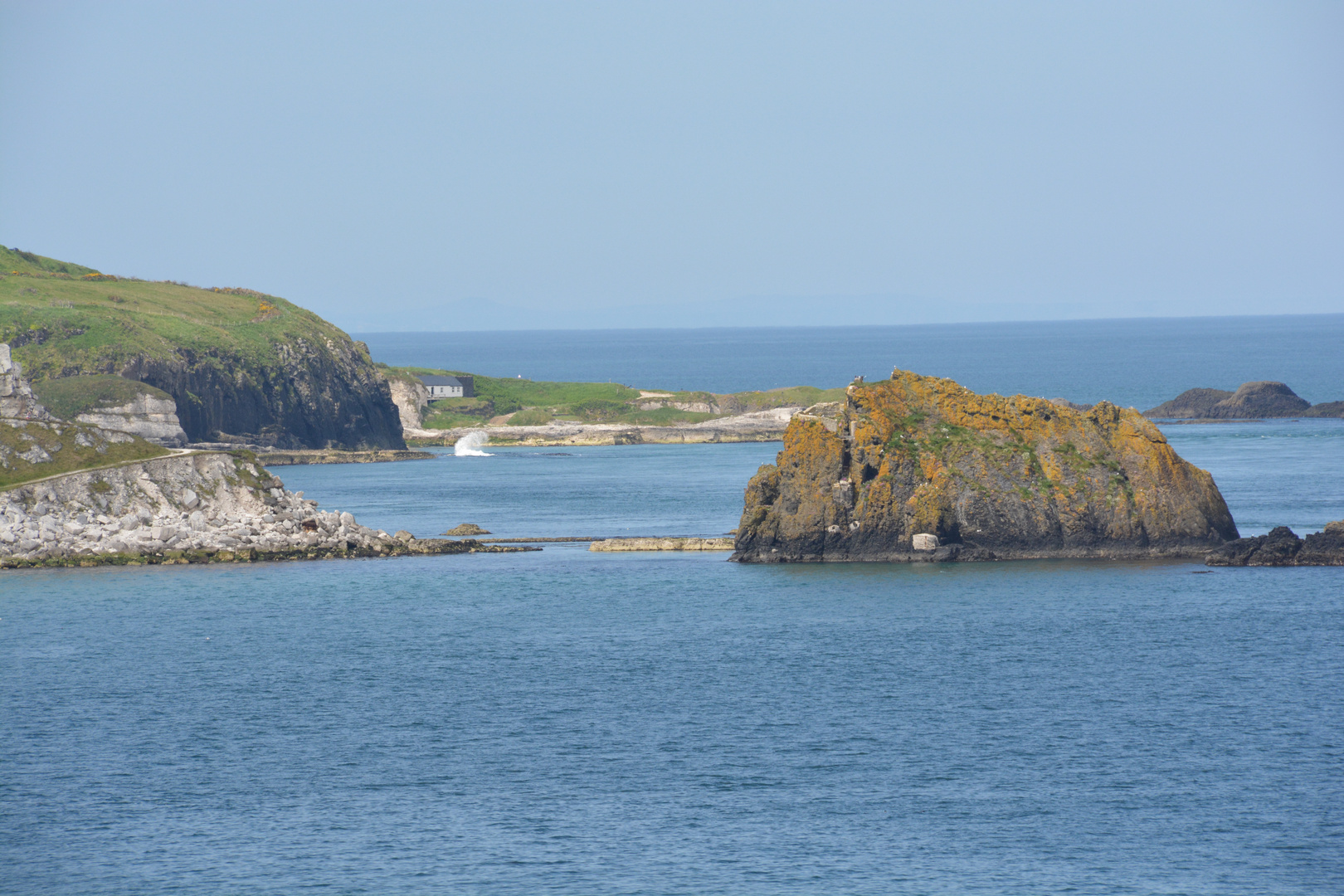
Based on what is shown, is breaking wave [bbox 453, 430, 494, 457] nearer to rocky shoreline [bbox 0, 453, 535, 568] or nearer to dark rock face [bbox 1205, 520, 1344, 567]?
rocky shoreline [bbox 0, 453, 535, 568]

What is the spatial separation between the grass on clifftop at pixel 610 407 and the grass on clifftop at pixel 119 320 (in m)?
17.5

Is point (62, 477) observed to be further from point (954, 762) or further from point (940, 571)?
point (954, 762)

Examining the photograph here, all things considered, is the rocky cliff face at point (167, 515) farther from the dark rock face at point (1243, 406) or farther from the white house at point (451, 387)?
the white house at point (451, 387)

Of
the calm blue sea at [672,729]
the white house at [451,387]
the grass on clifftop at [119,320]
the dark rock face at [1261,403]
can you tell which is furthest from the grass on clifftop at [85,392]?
the dark rock face at [1261,403]

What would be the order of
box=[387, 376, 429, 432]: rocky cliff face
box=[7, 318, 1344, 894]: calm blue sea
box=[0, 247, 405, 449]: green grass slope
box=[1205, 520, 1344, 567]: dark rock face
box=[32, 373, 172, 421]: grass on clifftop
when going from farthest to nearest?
box=[387, 376, 429, 432]: rocky cliff face, box=[0, 247, 405, 449]: green grass slope, box=[32, 373, 172, 421]: grass on clifftop, box=[1205, 520, 1344, 567]: dark rock face, box=[7, 318, 1344, 894]: calm blue sea

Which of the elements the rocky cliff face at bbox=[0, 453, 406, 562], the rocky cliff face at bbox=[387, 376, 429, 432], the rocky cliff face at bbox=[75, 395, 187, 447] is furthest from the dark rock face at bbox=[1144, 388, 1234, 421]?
the rocky cliff face at bbox=[0, 453, 406, 562]

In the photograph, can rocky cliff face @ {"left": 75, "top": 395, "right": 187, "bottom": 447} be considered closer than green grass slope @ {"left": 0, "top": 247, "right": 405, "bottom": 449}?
Yes

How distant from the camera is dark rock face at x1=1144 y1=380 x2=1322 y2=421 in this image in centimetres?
16338

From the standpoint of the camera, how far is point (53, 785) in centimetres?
3719

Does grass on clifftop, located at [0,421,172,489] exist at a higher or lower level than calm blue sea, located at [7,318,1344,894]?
higher

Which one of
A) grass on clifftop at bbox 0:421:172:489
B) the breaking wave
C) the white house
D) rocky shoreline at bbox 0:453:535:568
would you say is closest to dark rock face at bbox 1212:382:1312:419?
the breaking wave

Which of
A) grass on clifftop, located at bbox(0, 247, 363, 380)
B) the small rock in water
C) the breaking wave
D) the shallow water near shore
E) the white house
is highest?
grass on clifftop, located at bbox(0, 247, 363, 380)

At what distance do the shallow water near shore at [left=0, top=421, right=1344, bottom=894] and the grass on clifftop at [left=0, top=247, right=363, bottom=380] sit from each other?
258 feet

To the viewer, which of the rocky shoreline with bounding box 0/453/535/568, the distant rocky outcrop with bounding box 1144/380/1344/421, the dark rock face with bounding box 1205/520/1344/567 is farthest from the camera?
the distant rocky outcrop with bounding box 1144/380/1344/421
